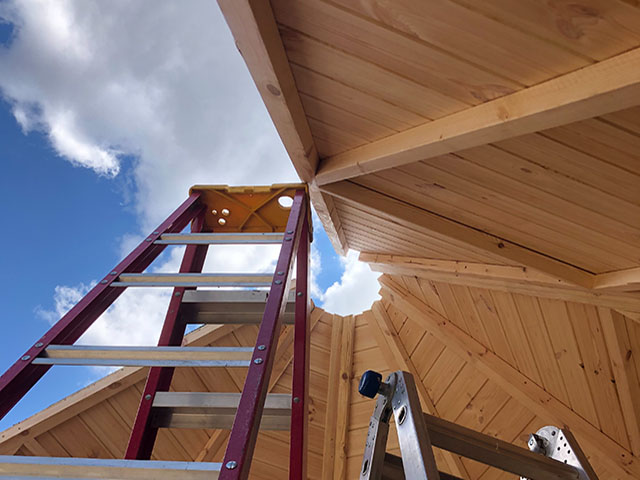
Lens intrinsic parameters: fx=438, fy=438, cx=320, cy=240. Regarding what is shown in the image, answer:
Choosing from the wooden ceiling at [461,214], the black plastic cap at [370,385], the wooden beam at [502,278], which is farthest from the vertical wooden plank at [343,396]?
the black plastic cap at [370,385]

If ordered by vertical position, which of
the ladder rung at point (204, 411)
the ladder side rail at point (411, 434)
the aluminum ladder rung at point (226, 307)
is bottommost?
the ladder side rail at point (411, 434)

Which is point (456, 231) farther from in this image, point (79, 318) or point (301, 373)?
point (79, 318)

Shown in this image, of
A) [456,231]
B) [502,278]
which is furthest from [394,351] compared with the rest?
[456,231]

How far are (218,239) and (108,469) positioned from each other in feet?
3.92

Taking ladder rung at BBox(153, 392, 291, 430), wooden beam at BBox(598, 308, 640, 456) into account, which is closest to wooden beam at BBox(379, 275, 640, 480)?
wooden beam at BBox(598, 308, 640, 456)

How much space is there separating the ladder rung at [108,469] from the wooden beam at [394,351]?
318 centimetres

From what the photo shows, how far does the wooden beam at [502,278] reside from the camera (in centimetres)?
245

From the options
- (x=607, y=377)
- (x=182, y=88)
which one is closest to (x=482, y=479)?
(x=607, y=377)

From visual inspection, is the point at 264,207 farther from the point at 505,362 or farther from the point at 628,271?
the point at 505,362

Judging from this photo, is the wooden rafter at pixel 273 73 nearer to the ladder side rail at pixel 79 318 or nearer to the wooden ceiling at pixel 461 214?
the wooden ceiling at pixel 461 214

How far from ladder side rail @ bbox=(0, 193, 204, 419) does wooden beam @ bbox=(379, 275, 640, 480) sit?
257cm

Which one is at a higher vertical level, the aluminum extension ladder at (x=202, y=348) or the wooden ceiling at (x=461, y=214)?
the wooden ceiling at (x=461, y=214)

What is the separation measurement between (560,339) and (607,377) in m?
0.34

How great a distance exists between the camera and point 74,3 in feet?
22.7
